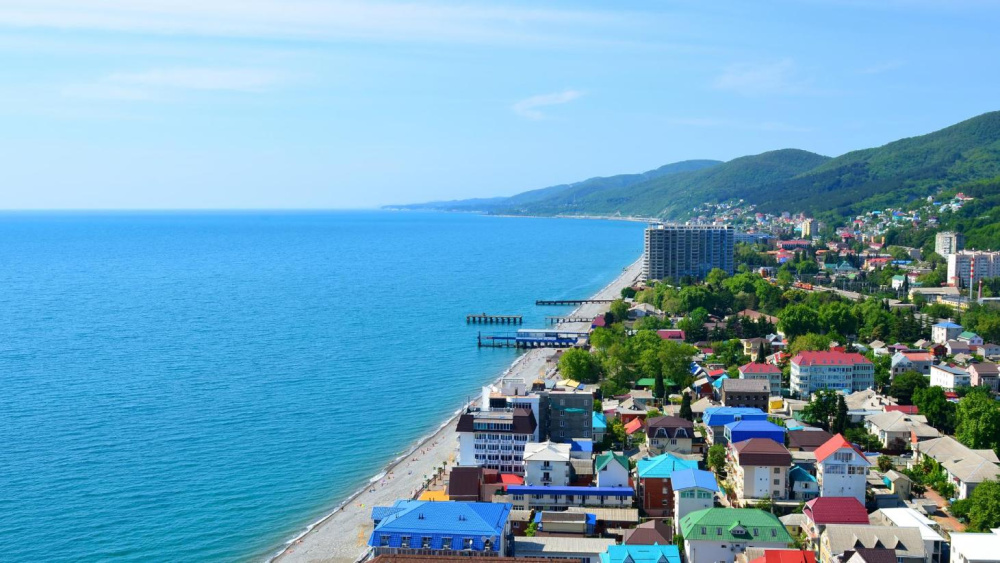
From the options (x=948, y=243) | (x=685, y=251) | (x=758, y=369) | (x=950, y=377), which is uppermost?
(x=948, y=243)

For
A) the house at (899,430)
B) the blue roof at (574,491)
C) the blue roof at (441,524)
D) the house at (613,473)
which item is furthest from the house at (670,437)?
the blue roof at (441,524)

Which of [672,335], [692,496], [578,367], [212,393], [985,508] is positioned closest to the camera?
[985,508]

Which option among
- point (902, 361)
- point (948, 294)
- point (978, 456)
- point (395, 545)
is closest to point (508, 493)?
point (395, 545)

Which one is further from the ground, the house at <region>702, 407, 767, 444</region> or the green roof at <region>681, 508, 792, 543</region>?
the house at <region>702, 407, 767, 444</region>

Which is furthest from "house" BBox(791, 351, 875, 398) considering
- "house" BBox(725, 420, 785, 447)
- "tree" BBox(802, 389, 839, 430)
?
"house" BBox(725, 420, 785, 447)

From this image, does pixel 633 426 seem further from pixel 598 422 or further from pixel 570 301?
pixel 570 301

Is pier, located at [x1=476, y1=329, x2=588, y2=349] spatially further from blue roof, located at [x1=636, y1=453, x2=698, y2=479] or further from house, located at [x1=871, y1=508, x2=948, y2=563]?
house, located at [x1=871, y1=508, x2=948, y2=563]

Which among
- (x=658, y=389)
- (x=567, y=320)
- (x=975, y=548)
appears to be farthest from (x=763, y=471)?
(x=567, y=320)
